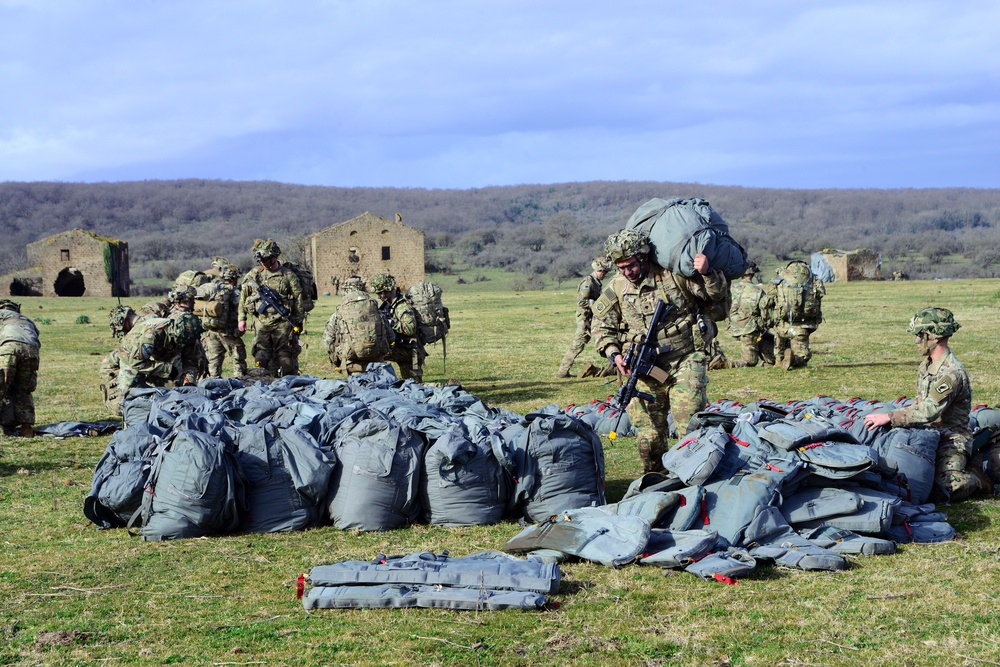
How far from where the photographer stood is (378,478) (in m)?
6.94

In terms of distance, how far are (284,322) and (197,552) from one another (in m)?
7.83

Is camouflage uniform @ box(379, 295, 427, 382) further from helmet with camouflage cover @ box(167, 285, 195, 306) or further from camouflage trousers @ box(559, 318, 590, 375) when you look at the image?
camouflage trousers @ box(559, 318, 590, 375)

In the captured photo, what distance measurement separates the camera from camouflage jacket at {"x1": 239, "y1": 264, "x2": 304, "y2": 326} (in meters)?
14.1

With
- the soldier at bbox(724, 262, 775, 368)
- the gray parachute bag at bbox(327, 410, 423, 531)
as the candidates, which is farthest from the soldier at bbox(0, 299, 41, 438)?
the soldier at bbox(724, 262, 775, 368)

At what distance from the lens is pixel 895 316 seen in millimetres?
26312

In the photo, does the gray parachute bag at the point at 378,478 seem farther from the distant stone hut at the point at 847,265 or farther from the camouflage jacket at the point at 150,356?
the distant stone hut at the point at 847,265

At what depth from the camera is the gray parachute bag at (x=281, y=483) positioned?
6.98 metres

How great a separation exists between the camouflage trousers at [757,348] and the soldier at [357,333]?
678 centimetres

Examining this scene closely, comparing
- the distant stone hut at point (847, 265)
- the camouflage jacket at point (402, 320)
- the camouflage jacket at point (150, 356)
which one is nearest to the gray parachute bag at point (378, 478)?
the camouflage jacket at point (150, 356)

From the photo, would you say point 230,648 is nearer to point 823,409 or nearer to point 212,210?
point 823,409

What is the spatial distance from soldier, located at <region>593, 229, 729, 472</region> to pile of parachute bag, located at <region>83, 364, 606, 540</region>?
105cm

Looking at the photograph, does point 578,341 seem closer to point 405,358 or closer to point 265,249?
point 405,358

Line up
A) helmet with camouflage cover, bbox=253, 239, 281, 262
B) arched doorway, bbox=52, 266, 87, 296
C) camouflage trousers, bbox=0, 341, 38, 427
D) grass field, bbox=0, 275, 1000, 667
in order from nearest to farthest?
1. grass field, bbox=0, 275, 1000, 667
2. camouflage trousers, bbox=0, 341, 38, 427
3. helmet with camouflage cover, bbox=253, 239, 281, 262
4. arched doorway, bbox=52, 266, 87, 296

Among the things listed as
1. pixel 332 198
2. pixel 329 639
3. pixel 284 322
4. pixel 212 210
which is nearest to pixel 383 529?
pixel 329 639
